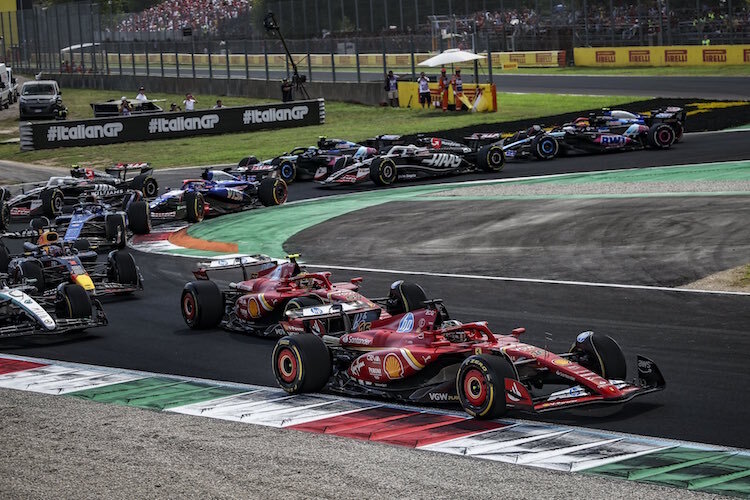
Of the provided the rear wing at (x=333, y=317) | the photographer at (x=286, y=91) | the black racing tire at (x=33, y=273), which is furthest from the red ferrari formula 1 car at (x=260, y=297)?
the photographer at (x=286, y=91)

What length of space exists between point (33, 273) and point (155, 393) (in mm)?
5682

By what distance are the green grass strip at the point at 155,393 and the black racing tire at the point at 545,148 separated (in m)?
21.7

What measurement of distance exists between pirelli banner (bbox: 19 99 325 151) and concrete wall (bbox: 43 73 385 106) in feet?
20.5

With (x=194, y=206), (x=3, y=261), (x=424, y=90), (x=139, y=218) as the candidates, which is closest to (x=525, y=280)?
(x=3, y=261)

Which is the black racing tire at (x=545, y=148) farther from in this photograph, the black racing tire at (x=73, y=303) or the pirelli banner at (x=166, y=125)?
the black racing tire at (x=73, y=303)

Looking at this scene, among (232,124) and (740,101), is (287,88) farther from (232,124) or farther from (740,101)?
(740,101)

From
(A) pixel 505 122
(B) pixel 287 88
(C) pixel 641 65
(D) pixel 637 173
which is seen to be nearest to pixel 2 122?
(B) pixel 287 88

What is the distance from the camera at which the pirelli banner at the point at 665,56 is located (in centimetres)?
5750

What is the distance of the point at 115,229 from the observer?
2455cm

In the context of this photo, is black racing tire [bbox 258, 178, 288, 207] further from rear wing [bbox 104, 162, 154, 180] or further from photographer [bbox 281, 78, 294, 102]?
photographer [bbox 281, 78, 294, 102]

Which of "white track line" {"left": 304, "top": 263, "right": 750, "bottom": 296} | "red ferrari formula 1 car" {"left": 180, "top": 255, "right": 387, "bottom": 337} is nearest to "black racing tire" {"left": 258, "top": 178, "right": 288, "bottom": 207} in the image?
"white track line" {"left": 304, "top": 263, "right": 750, "bottom": 296}

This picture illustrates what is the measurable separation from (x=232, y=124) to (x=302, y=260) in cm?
2678

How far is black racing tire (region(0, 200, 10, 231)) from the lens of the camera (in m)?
28.7

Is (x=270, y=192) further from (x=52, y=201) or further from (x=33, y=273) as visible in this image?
(x=33, y=273)
